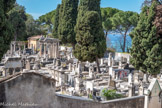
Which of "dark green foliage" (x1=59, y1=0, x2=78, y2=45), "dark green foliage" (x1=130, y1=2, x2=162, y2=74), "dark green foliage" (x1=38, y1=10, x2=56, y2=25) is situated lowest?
"dark green foliage" (x1=130, y1=2, x2=162, y2=74)

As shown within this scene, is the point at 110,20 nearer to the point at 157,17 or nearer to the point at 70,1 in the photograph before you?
the point at 70,1

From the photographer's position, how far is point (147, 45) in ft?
50.4

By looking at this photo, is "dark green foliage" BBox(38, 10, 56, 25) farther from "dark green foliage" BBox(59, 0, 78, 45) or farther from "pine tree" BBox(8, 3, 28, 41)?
"dark green foliage" BBox(59, 0, 78, 45)

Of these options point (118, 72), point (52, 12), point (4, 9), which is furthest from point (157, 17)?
point (52, 12)

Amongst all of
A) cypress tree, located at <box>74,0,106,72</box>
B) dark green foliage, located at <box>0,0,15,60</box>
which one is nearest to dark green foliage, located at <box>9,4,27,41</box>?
cypress tree, located at <box>74,0,106,72</box>

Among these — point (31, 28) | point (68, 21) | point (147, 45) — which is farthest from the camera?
point (31, 28)

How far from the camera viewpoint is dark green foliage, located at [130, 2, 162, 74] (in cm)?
1508

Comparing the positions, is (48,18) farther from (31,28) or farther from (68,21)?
(68,21)

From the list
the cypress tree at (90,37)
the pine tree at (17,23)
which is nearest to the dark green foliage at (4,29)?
the cypress tree at (90,37)

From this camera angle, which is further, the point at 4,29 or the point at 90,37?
the point at 90,37

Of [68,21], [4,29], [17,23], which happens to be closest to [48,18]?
[17,23]

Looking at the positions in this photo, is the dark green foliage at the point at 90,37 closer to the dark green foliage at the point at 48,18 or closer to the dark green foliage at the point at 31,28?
the dark green foliage at the point at 31,28

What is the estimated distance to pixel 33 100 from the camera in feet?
24.1

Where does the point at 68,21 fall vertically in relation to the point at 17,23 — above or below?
below
